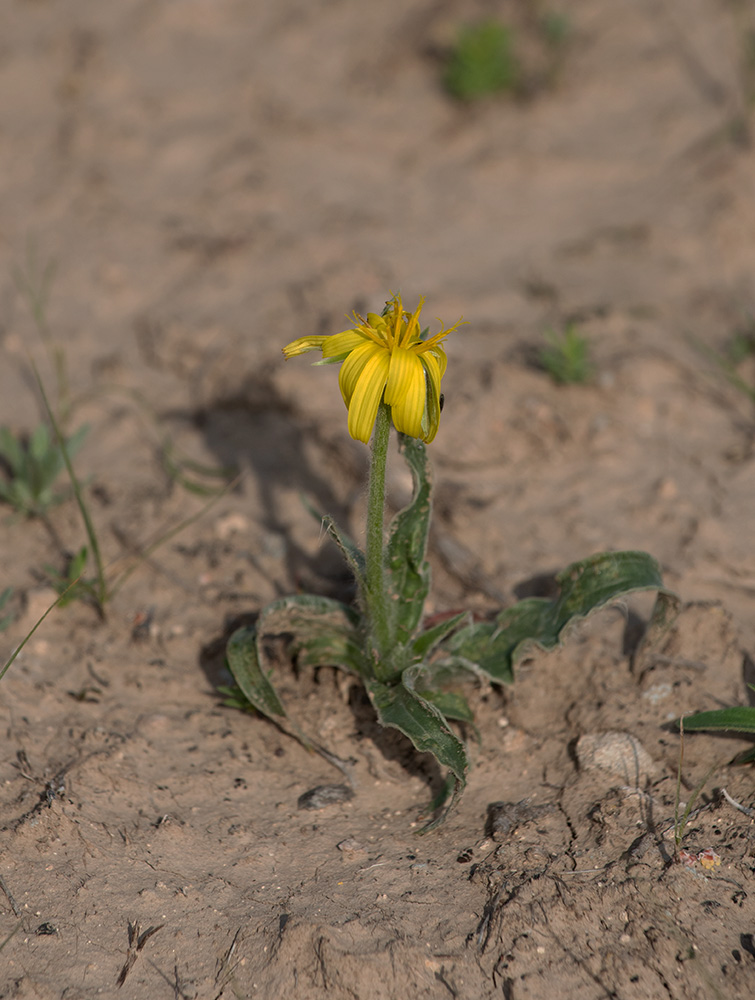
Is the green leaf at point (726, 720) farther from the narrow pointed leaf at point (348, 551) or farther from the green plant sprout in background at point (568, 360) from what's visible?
the green plant sprout in background at point (568, 360)

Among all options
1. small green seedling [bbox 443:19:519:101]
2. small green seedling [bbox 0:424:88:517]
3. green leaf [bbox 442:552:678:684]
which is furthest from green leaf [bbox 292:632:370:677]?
small green seedling [bbox 443:19:519:101]

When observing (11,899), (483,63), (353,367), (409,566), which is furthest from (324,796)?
(483,63)

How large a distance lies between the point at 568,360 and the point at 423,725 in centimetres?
194

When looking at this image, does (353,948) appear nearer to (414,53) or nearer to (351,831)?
(351,831)

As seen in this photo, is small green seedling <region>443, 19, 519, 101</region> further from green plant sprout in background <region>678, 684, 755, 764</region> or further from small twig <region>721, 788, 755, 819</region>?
small twig <region>721, 788, 755, 819</region>

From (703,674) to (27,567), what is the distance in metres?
2.37

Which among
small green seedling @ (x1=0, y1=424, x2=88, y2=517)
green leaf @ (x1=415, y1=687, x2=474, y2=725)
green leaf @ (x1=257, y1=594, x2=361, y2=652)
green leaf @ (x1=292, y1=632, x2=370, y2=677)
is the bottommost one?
green leaf @ (x1=415, y1=687, x2=474, y2=725)

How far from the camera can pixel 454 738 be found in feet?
7.39

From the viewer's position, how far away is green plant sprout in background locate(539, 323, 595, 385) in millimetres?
3631

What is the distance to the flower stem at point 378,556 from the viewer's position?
2.17 m

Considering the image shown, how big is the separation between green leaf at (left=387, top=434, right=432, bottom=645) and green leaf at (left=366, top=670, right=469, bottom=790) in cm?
19

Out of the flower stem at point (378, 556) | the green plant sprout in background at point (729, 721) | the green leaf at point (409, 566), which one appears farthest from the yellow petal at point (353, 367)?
the green plant sprout in background at point (729, 721)

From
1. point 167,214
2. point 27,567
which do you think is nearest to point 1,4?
point 167,214

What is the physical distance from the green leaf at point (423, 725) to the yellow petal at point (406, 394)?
769mm
